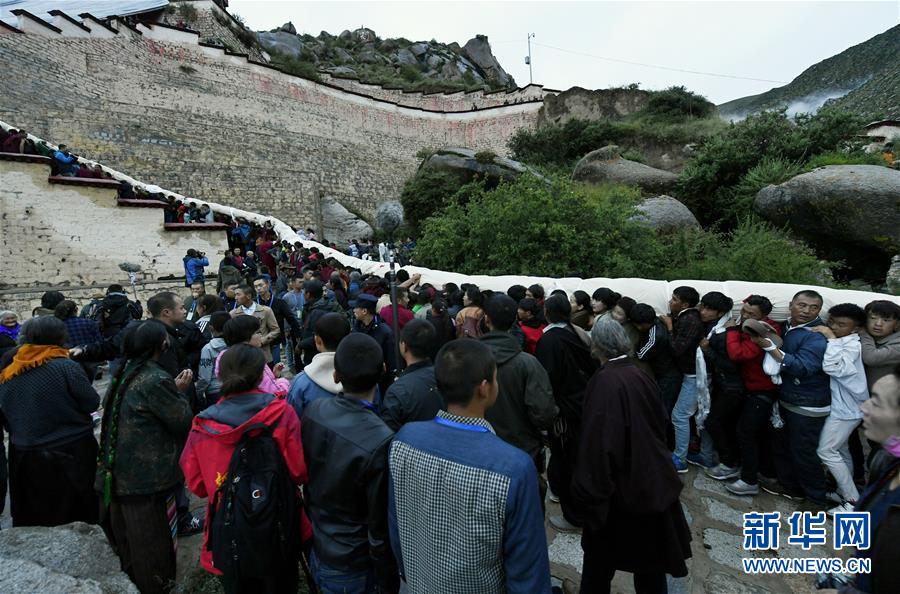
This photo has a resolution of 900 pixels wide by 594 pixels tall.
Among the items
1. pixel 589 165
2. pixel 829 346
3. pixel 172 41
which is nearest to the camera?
pixel 829 346

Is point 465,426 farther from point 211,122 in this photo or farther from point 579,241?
point 211,122

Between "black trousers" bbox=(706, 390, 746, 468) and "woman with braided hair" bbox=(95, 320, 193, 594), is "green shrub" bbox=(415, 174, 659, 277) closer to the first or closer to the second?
"black trousers" bbox=(706, 390, 746, 468)

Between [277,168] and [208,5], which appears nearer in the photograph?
[277,168]

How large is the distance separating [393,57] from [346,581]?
52.7 meters

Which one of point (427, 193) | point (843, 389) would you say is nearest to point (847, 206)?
point (843, 389)

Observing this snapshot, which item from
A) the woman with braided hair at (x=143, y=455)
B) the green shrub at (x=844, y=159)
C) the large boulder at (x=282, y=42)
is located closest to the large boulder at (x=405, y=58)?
the large boulder at (x=282, y=42)

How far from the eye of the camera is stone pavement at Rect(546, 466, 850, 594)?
265 cm

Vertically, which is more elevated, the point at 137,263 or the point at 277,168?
the point at 277,168

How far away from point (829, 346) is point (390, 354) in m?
3.62

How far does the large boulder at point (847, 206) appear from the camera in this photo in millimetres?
7629

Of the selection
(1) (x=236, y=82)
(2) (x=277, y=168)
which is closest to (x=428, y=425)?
(2) (x=277, y=168)

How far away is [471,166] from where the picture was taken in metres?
16.8

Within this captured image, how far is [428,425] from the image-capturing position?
1.57m

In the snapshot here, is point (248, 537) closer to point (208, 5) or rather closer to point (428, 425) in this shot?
point (428, 425)
